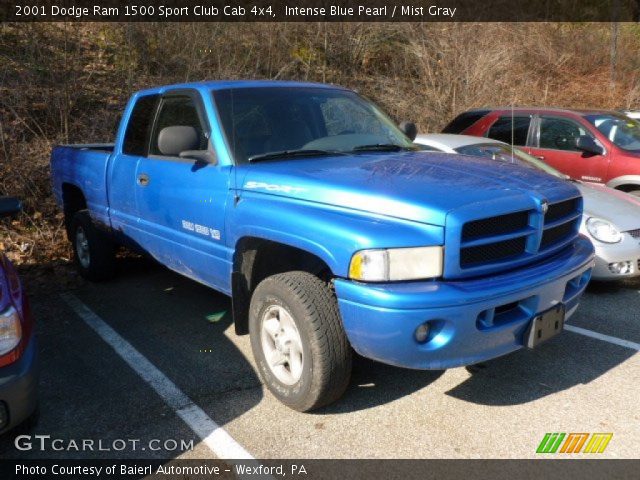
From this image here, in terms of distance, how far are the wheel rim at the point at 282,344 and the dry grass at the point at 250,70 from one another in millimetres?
4339

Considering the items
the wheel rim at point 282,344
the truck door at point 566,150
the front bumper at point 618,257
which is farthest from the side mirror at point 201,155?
the truck door at point 566,150

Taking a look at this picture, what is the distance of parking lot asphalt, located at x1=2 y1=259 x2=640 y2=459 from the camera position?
3.07 meters

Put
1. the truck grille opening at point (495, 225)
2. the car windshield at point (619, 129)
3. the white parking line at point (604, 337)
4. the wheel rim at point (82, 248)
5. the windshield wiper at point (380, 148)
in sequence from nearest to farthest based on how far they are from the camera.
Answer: the truck grille opening at point (495, 225) → the windshield wiper at point (380, 148) → the white parking line at point (604, 337) → the wheel rim at point (82, 248) → the car windshield at point (619, 129)

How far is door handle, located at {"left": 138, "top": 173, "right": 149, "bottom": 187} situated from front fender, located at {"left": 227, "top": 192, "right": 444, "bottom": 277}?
1402 millimetres

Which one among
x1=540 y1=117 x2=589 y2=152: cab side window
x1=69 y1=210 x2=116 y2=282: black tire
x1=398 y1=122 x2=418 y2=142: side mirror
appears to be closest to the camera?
x1=398 y1=122 x2=418 y2=142: side mirror

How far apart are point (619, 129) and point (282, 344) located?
6.47m

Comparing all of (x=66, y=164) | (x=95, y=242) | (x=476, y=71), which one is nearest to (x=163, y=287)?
(x=95, y=242)

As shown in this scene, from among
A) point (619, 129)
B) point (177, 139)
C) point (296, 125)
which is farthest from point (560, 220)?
point (619, 129)

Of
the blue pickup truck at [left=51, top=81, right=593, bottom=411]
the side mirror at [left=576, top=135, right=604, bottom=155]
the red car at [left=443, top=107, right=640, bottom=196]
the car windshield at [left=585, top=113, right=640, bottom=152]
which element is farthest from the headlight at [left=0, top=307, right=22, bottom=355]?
the car windshield at [left=585, top=113, right=640, bottom=152]

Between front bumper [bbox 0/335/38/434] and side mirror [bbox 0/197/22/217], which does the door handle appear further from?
front bumper [bbox 0/335/38/434]

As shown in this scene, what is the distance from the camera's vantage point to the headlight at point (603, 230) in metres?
5.21

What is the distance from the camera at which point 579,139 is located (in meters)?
7.48

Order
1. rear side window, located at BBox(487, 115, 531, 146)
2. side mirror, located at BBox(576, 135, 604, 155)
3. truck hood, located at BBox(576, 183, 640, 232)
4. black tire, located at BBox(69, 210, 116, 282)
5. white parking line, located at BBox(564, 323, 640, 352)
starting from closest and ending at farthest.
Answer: white parking line, located at BBox(564, 323, 640, 352) < truck hood, located at BBox(576, 183, 640, 232) < black tire, located at BBox(69, 210, 116, 282) < side mirror, located at BBox(576, 135, 604, 155) < rear side window, located at BBox(487, 115, 531, 146)
